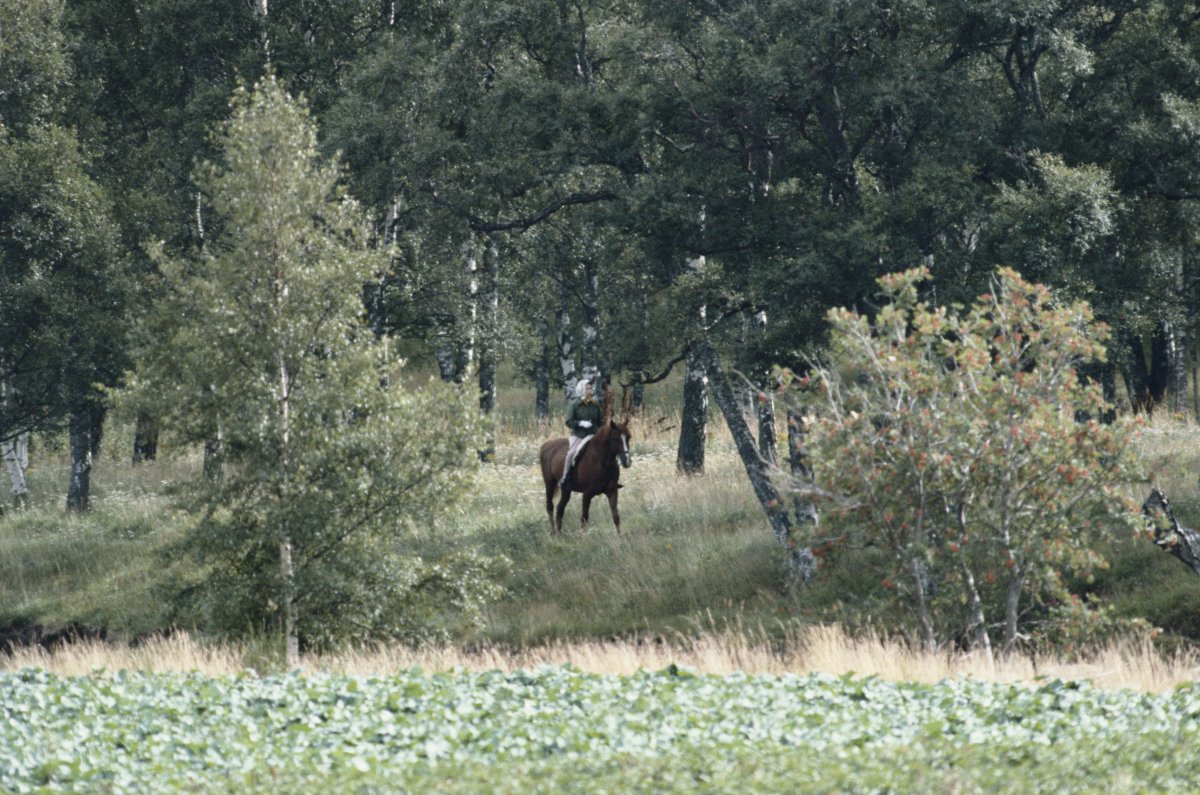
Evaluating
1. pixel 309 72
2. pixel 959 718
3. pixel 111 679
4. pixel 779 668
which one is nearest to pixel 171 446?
pixel 111 679

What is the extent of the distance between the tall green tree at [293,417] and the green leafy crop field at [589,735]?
5392mm

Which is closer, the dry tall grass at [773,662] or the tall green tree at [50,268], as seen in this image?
the dry tall grass at [773,662]

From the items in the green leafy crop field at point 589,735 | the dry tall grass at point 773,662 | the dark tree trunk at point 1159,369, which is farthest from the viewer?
the dark tree trunk at point 1159,369

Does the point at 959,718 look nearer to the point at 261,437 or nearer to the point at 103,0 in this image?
the point at 261,437

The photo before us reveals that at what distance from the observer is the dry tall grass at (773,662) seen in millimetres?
15398

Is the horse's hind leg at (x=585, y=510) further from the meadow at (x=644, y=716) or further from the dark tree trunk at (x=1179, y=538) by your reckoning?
the dark tree trunk at (x=1179, y=538)

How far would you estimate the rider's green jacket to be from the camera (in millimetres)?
28641

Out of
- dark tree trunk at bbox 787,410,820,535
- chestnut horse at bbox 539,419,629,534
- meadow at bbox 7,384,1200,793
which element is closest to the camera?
meadow at bbox 7,384,1200,793

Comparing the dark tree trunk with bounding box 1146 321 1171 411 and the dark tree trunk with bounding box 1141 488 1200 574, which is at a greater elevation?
the dark tree trunk with bounding box 1146 321 1171 411

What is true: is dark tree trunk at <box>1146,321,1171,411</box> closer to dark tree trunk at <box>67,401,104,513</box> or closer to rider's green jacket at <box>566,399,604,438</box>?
rider's green jacket at <box>566,399,604,438</box>

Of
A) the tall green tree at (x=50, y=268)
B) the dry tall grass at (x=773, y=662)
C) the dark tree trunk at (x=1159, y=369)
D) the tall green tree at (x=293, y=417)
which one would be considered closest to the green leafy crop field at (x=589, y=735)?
the dry tall grass at (x=773, y=662)

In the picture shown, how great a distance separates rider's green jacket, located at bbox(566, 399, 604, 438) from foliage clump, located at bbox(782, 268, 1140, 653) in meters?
11.8

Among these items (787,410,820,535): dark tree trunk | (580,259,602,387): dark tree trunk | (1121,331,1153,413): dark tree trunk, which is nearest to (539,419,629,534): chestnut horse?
(787,410,820,535): dark tree trunk

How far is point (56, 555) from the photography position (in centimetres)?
3231
